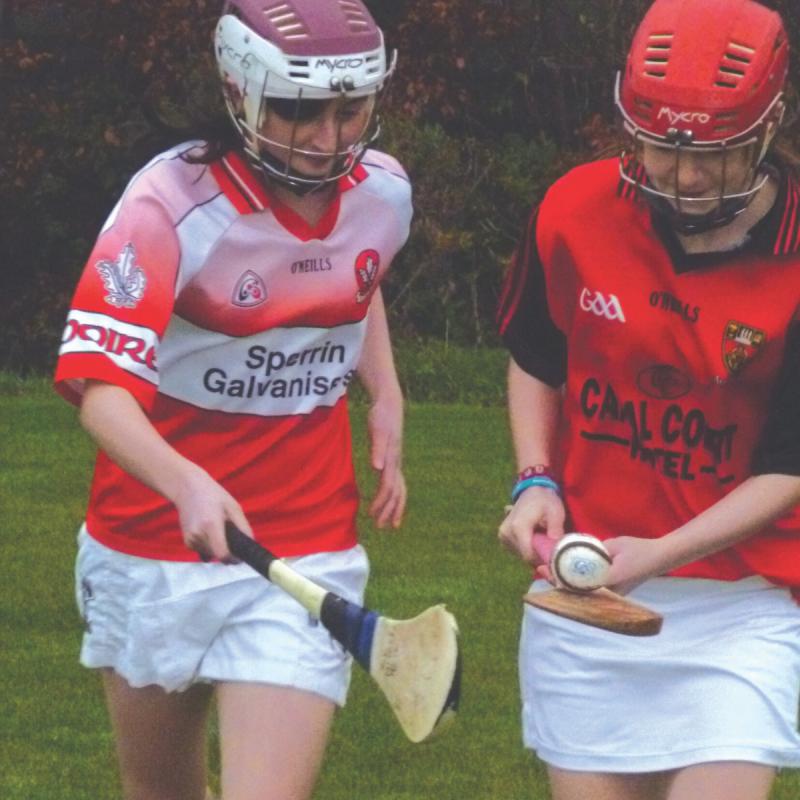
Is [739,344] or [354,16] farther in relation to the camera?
[354,16]

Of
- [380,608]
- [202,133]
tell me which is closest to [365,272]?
[202,133]

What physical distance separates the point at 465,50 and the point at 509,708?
9.29m

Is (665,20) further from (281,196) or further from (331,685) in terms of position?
(331,685)

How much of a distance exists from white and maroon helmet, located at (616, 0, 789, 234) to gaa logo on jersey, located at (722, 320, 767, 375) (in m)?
0.19

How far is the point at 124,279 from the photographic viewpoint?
151 inches

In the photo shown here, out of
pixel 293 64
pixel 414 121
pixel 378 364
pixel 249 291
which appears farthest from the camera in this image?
pixel 414 121

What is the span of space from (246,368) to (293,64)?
2.08 ft

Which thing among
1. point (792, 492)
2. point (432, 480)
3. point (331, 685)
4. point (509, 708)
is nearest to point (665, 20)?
point (792, 492)

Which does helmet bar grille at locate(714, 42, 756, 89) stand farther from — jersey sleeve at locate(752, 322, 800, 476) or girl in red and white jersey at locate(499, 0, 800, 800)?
jersey sleeve at locate(752, 322, 800, 476)

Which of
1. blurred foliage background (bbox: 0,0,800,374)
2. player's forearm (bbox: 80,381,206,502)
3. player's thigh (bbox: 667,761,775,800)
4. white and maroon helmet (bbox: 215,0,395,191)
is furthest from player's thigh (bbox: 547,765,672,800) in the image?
blurred foliage background (bbox: 0,0,800,374)

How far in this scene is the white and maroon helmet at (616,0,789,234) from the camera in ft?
11.3

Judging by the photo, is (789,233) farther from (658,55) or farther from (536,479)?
(536,479)

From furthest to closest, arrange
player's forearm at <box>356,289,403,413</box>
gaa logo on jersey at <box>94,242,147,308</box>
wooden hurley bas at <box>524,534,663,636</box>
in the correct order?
player's forearm at <box>356,289,403,413</box> < gaa logo on jersey at <box>94,242,147,308</box> < wooden hurley bas at <box>524,534,663,636</box>

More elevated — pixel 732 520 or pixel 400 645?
pixel 732 520
